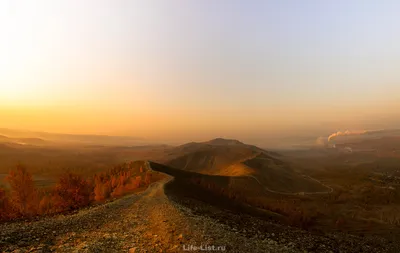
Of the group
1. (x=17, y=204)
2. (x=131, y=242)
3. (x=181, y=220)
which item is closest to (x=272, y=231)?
(x=181, y=220)

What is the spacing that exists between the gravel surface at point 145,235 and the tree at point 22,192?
2766 cm

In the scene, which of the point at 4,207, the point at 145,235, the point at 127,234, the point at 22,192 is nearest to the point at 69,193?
the point at 22,192

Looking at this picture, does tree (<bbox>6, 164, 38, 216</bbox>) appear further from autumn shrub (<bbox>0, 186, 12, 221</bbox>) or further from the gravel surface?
the gravel surface

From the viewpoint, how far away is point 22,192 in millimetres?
45312

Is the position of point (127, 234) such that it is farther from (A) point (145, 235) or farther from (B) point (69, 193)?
(B) point (69, 193)

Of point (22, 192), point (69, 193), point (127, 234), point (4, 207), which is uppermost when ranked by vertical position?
point (127, 234)

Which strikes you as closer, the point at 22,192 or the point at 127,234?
the point at 127,234

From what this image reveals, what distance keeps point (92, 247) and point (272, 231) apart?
15628mm

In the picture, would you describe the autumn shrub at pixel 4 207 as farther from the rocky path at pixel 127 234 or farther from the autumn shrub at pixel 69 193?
the rocky path at pixel 127 234

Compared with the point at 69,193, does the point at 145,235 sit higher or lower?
higher

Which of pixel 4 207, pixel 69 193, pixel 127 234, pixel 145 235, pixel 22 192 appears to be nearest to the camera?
pixel 145 235

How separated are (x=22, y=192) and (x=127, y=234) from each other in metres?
38.4

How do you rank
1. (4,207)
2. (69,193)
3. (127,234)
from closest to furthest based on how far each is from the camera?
(127,234)
(4,207)
(69,193)

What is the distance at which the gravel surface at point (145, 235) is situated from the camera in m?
15.5
